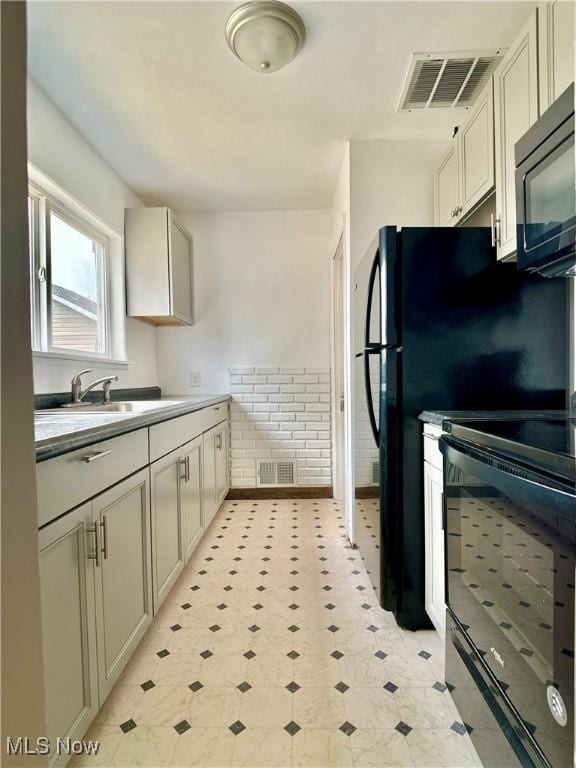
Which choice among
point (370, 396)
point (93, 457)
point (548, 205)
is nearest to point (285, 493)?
point (370, 396)

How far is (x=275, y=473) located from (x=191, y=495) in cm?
133

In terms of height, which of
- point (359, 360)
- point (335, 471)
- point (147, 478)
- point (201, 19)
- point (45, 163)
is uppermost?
point (201, 19)

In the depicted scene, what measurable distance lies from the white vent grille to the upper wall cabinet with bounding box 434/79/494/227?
223 centimetres

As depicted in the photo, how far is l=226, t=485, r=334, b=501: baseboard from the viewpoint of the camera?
11.2ft

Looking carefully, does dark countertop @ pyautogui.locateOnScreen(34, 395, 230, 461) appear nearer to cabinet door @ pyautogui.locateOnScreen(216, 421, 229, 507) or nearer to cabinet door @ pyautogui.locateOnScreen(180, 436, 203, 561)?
cabinet door @ pyautogui.locateOnScreen(180, 436, 203, 561)

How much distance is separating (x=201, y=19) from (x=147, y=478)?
1810 millimetres

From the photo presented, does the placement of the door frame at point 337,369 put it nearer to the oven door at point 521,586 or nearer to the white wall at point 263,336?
the white wall at point 263,336

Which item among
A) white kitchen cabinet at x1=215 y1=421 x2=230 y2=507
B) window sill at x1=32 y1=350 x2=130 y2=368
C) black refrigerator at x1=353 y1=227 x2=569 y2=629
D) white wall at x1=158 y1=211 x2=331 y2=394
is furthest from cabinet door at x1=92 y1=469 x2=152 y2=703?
white wall at x1=158 y1=211 x2=331 y2=394

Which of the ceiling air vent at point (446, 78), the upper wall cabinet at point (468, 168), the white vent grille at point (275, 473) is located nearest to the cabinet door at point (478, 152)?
the upper wall cabinet at point (468, 168)

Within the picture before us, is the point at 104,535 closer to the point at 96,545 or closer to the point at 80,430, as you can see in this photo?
the point at 96,545

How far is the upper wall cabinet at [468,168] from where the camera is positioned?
1667mm

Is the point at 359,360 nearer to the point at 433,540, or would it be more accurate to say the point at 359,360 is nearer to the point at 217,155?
the point at 433,540

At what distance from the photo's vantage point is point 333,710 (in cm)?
125

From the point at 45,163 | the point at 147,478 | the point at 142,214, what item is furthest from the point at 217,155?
the point at 147,478
